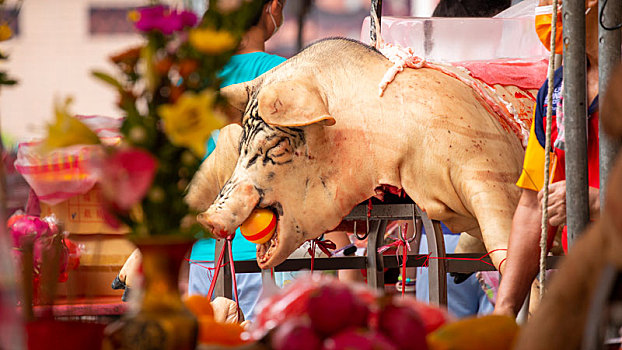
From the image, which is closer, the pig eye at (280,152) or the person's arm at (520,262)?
the person's arm at (520,262)

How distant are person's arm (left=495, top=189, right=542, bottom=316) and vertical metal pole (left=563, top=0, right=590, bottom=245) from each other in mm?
327

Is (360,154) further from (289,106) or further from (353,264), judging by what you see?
(353,264)

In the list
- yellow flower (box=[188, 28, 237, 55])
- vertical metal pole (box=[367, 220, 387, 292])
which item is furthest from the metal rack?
yellow flower (box=[188, 28, 237, 55])

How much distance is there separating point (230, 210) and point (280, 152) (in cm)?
19

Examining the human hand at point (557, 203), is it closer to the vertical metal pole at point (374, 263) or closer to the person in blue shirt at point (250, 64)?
the vertical metal pole at point (374, 263)

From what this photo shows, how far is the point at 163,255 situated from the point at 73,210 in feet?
8.64

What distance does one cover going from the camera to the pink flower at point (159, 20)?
Answer: 717 mm

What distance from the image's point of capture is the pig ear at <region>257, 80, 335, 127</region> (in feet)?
5.79

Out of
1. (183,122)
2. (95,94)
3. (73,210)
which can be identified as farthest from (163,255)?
(95,94)

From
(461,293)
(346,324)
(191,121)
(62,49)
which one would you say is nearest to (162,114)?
(191,121)

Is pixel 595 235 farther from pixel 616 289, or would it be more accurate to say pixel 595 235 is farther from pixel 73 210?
pixel 73 210

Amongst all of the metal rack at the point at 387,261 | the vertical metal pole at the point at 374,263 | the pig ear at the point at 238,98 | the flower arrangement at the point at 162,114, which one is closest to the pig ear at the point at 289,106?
the pig ear at the point at 238,98

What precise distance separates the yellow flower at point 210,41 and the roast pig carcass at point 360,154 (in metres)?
1.02

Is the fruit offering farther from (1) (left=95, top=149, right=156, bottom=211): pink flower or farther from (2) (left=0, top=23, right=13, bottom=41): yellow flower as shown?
(1) (left=95, top=149, right=156, bottom=211): pink flower
